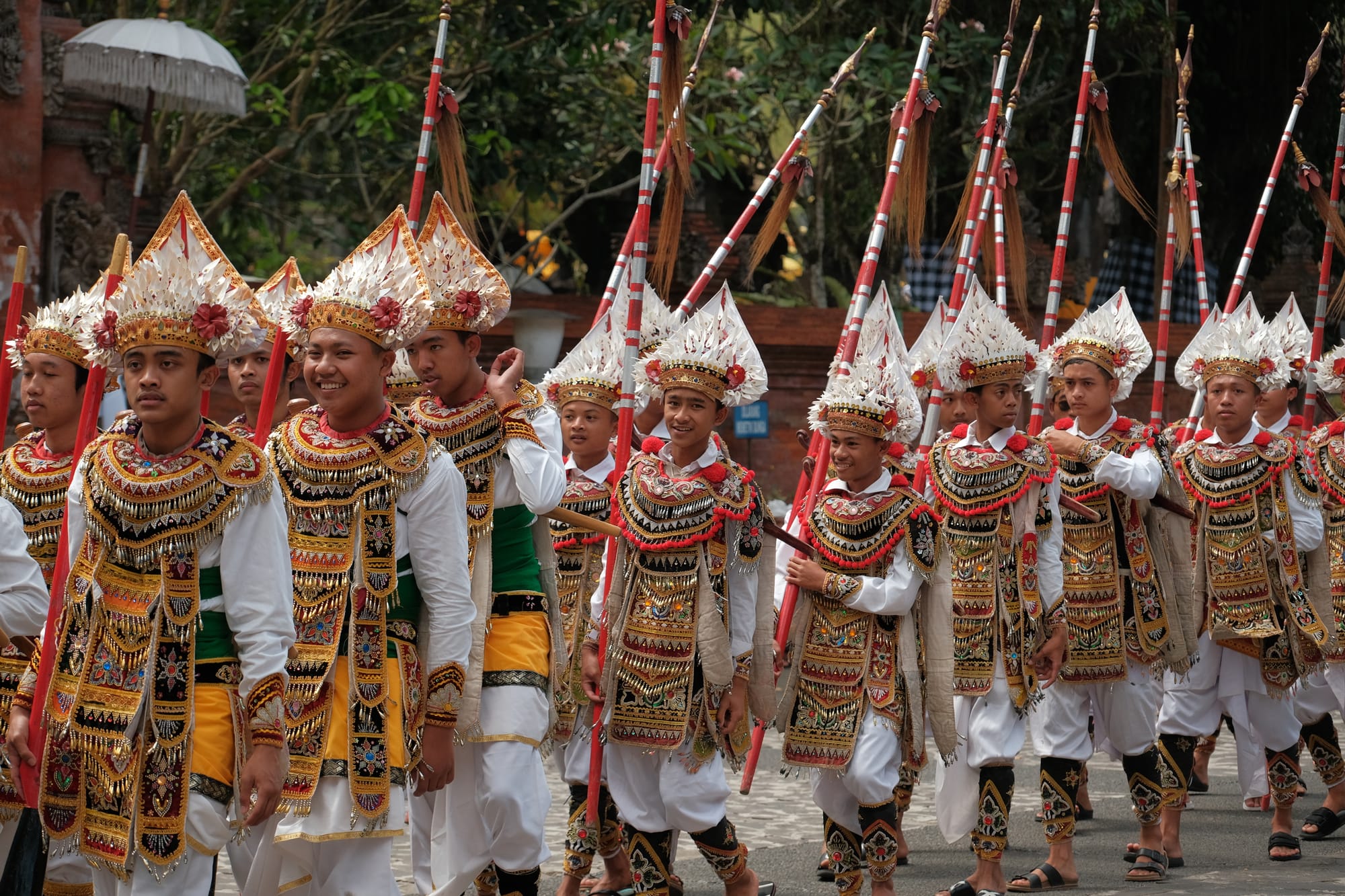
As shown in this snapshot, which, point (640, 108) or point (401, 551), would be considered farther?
point (640, 108)

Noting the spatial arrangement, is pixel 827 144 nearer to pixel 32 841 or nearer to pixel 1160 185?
pixel 1160 185

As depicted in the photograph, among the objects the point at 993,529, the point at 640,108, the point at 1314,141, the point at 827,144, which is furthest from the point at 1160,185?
the point at 993,529

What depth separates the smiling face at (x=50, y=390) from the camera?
5703 millimetres

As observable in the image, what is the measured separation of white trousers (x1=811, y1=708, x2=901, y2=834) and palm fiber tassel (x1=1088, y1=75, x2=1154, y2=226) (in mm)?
3468

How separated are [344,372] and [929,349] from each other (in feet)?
13.8

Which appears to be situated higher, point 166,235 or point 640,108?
point 640,108

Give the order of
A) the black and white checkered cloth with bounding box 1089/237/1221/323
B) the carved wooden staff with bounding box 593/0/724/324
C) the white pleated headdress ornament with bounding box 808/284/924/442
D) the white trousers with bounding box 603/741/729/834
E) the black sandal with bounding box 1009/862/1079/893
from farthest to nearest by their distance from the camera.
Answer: the black and white checkered cloth with bounding box 1089/237/1221/323, the carved wooden staff with bounding box 593/0/724/324, the black sandal with bounding box 1009/862/1079/893, the white pleated headdress ornament with bounding box 808/284/924/442, the white trousers with bounding box 603/741/729/834

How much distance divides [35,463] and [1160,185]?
45.7ft

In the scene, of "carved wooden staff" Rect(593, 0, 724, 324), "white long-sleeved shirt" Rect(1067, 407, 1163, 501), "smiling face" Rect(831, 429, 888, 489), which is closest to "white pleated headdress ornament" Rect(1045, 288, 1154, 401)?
"white long-sleeved shirt" Rect(1067, 407, 1163, 501)

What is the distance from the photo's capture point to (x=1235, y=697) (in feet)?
28.9

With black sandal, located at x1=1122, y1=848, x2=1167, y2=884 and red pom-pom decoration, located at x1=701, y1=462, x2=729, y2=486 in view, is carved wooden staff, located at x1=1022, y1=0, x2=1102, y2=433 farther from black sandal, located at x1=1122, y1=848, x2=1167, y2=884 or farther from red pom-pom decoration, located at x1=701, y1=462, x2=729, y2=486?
red pom-pom decoration, located at x1=701, y1=462, x2=729, y2=486

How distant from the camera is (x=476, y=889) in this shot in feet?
22.9

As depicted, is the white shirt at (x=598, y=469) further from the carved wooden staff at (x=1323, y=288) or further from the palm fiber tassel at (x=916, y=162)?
the carved wooden staff at (x=1323, y=288)

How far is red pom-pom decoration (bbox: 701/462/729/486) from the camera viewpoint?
6660 millimetres
